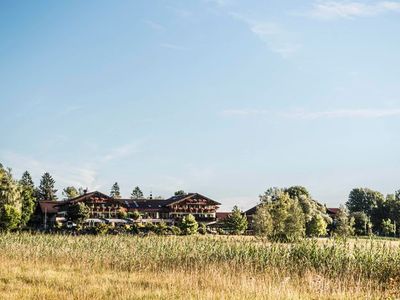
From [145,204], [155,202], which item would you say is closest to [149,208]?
[145,204]

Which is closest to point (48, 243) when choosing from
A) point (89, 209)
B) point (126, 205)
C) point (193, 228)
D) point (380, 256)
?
point (380, 256)

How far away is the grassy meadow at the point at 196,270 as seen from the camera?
14016 mm

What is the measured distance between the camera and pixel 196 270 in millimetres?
18141

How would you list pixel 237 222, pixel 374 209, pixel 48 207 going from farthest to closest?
1. pixel 374 209
2. pixel 48 207
3. pixel 237 222

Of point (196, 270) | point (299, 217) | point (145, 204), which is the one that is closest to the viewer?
point (196, 270)

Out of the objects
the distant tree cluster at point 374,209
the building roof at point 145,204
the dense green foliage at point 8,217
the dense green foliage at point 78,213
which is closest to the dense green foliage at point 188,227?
the dense green foliage at point 78,213

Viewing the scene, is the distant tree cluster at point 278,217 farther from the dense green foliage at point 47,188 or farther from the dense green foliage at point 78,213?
the dense green foliage at point 47,188

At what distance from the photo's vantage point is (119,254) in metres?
23.9

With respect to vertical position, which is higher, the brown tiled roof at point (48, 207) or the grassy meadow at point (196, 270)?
the brown tiled roof at point (48, 207)

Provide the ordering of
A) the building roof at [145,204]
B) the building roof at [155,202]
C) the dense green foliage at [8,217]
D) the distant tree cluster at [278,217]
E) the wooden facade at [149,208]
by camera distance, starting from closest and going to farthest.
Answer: the distant tree cluster at [278,217] → the dense green foliage at [8,217] → the wooden facade at [149,208] → the building roof at [155,202] → the building roof at [145,204]

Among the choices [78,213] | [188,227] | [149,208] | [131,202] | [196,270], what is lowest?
[188,227]

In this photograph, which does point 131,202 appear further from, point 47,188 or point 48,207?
point 47,188

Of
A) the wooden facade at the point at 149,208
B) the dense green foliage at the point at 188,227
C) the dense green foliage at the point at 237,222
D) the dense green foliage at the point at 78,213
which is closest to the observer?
the dense green foliage at the point at 188,227

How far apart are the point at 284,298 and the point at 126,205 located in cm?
8767
